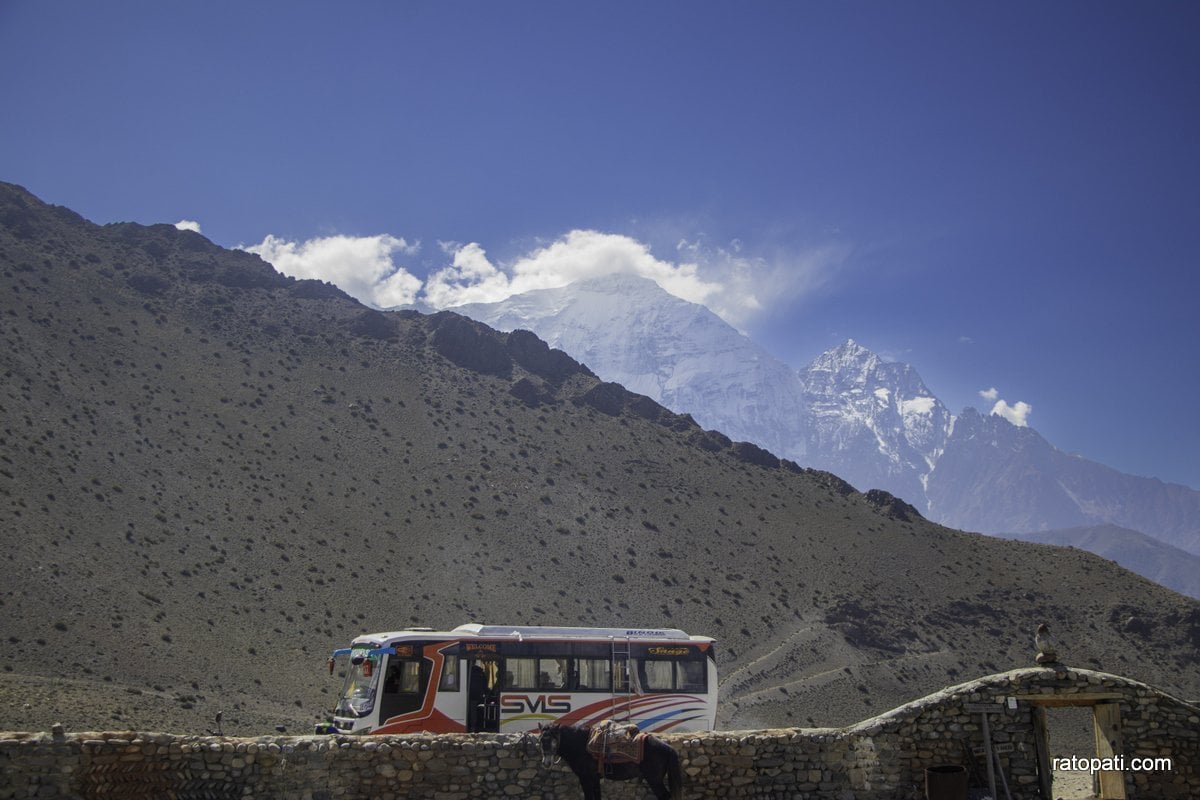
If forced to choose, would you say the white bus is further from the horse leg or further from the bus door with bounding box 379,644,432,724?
the horse leg

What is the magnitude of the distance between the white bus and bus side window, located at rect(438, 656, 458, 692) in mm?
23

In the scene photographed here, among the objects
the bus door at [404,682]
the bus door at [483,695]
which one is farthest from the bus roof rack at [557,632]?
the bus door at [404,682]

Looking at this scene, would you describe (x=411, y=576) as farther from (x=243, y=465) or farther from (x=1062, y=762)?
(x=1062, y=762)

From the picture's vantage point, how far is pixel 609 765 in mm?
14312

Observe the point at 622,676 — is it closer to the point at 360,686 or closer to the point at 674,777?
the point at 360,686

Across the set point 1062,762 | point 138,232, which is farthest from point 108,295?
point 1062,762

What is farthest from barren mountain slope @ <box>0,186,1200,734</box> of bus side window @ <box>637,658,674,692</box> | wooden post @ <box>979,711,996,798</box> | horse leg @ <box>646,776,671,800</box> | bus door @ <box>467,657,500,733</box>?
wooden post @ <box>979,711,996,798</box>

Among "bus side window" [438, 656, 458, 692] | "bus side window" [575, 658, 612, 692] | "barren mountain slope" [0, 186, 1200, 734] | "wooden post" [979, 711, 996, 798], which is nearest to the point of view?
"wooden post" [979, 711, 996, 798]

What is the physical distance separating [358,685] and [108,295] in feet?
244

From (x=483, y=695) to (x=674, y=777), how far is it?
26.4 ft

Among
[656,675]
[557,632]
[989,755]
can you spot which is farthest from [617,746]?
[656,675]

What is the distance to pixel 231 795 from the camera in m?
14.1

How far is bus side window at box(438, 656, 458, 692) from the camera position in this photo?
20859 millimetres
